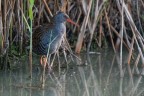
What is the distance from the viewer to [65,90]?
5625mm

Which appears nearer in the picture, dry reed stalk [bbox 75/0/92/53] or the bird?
the bird

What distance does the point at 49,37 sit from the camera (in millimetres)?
6379

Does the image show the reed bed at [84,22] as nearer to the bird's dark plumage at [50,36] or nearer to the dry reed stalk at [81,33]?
the dry reed stalk at [81,33]

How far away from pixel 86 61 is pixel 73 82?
1025mm

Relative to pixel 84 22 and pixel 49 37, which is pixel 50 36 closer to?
pixel 49 37

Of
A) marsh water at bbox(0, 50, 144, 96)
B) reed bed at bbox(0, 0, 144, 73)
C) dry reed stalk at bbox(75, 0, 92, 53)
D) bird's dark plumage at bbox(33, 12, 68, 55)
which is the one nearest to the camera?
marsh water at bbox(0, 50, 144, 96)

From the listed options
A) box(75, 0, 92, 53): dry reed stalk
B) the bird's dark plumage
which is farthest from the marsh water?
the bird's dark plumage

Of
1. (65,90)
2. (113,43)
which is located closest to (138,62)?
(113,43)

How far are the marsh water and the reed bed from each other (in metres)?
0.24

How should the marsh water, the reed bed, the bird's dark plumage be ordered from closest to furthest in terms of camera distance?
the marsh water, the bird's dark plumage, the reed bed

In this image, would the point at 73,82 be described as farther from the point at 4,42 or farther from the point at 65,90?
the point at 4,42

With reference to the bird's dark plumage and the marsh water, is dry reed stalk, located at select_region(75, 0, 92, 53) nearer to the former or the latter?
the marsh water

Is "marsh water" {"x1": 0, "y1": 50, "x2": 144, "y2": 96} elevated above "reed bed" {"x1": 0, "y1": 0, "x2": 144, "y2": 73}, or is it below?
below

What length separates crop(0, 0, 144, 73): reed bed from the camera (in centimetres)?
652
